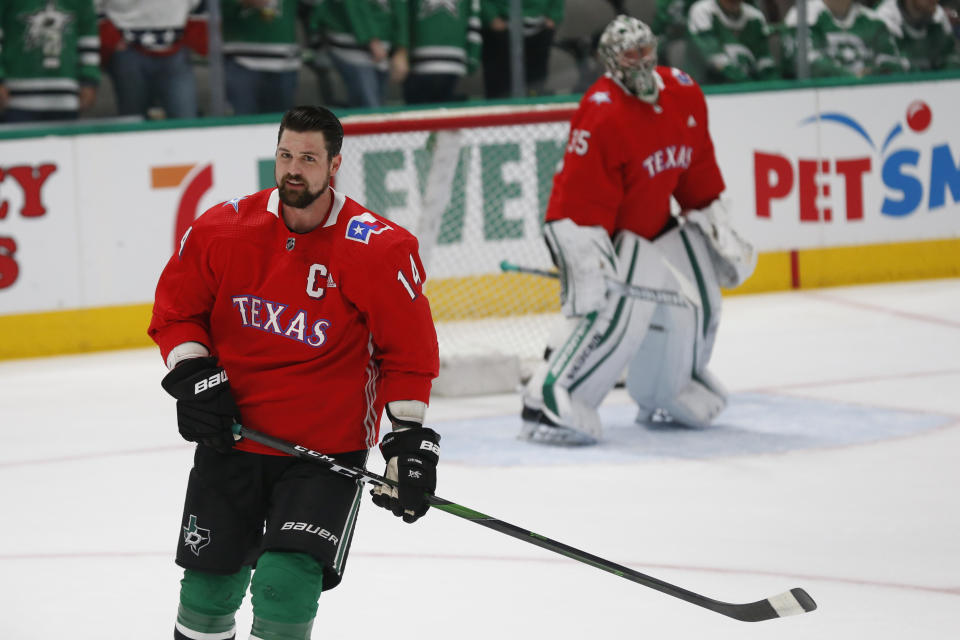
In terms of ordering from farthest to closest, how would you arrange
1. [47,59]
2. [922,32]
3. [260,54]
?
[922,32], [260,54], [47,59]

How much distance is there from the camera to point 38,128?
7027mm

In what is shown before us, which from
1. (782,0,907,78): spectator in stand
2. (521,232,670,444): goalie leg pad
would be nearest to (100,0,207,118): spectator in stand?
(521,232,670,444): goalie leg pad

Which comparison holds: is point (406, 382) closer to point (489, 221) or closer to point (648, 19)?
point (489, 221)

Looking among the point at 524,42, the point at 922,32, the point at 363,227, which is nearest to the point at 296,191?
the point at 363,227

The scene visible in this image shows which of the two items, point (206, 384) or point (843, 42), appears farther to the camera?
point (843, 42)

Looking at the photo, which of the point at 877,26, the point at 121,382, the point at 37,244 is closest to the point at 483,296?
the point at 121,382

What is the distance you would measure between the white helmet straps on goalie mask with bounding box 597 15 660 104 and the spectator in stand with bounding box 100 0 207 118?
2.72m

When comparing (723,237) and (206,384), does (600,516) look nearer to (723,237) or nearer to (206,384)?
(723,237)

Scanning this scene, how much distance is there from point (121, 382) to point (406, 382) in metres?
4.12

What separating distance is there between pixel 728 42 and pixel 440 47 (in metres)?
1.49

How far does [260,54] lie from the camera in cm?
734

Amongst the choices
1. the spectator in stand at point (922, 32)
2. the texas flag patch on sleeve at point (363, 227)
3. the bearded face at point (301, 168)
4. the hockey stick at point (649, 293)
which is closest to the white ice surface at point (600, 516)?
the hockey stick at point (649, 293)

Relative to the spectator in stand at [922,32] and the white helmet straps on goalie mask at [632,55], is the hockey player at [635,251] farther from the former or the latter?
the spectator in stand at [922,32]

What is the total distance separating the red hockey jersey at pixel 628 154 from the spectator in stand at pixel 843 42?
10.4 ft
